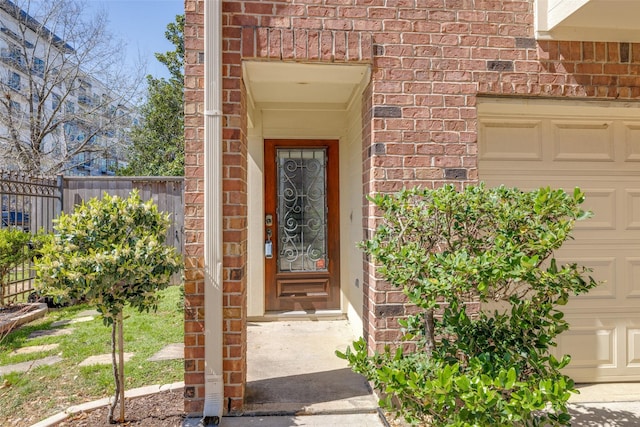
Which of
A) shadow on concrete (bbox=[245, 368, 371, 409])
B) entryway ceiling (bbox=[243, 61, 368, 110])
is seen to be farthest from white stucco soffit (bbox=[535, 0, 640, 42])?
shadow on concrete (bbox=[245, 368, 371, 409])

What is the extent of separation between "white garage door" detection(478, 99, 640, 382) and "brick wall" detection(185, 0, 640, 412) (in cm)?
33

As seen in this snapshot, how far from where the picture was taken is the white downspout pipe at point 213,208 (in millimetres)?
2389

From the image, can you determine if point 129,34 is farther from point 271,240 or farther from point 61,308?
point 271,240

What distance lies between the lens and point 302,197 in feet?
14.8

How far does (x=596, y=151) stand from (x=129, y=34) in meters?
12.7

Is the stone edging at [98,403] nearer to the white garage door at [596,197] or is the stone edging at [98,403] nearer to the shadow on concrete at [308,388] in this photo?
the shadow on concrete at [308,388]

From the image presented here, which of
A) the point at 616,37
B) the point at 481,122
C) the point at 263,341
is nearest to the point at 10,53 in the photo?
the point at 263,341

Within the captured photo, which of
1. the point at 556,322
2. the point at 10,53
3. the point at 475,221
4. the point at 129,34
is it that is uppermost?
the point at 129,34

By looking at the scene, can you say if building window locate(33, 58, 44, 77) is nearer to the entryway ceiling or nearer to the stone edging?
the entryway ceiling

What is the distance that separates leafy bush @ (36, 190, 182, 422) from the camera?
2.11 meters

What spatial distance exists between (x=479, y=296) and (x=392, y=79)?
5.02 ft

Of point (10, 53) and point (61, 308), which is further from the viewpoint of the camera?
point (10, 53)

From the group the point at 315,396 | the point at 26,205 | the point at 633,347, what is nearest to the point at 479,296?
the point at 315,396

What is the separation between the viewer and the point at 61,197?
603 cm
